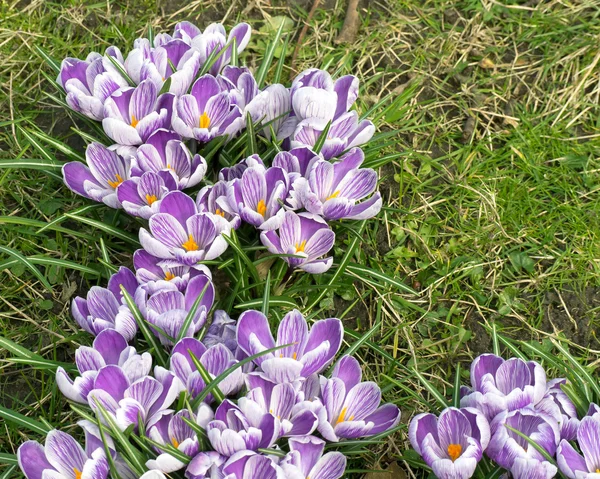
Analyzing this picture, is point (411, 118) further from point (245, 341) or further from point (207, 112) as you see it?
point (245, 341)

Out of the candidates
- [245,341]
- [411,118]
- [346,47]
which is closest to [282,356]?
[245,341]

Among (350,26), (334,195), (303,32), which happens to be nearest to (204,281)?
(334,195)

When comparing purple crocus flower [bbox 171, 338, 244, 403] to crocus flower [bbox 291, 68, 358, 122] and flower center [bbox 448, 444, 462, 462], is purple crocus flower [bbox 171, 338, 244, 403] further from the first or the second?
crocus flower [bbox 291, 68, 358, 122]

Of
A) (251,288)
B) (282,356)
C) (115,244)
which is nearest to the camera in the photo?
(282,356)

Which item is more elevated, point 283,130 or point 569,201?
point 283,130

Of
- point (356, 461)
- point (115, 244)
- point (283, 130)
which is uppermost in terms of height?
point (283, 130)

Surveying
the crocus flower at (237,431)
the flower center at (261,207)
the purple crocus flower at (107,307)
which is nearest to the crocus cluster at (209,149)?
the flower center at (261,207)

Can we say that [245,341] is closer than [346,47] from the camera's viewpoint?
Yes

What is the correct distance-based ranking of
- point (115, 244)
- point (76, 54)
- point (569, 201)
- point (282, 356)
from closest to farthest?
point (282, 356)
point (115, 244)
point (569, 201)
point (76, 54)

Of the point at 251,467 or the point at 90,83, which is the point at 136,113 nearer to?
the point at 90,83
